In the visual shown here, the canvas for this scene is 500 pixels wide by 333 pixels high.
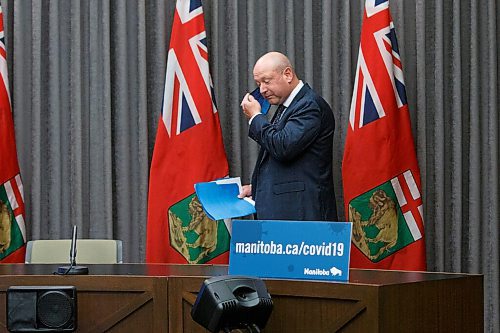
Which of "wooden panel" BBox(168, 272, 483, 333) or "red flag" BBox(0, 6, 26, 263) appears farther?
"red flag" BBox(0, 6, 26, 263)

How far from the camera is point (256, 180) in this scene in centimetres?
437

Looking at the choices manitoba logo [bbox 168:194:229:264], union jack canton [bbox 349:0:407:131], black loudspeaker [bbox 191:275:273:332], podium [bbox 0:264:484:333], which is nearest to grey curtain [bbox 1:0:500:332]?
union jack canton [bbox 349:0:407:131]

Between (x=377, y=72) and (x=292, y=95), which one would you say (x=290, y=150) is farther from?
(x=377, y=72)

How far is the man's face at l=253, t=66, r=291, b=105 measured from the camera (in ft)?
14.2

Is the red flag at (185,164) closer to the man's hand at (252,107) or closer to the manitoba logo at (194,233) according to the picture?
the manitoba logo at (194,233)

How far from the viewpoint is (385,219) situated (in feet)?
15.8

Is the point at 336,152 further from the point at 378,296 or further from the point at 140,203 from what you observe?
the point at 378,296

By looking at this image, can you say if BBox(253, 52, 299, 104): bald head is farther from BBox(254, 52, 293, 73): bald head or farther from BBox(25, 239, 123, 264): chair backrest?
BBox(25, 239, 123, 264): chair backrest

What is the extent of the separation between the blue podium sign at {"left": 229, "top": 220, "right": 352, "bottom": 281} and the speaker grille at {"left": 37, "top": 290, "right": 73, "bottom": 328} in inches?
17.8

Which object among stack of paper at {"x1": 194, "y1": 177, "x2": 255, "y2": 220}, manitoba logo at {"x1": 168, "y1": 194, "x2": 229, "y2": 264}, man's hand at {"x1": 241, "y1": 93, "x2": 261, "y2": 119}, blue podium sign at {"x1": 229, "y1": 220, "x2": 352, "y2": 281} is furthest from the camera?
manitoba logo at {"x1": 168, "y1": 194, "x2": 229, "y2": 264}

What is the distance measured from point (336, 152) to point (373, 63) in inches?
24.0

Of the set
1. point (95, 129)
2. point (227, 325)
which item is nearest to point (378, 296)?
point (227, 325)

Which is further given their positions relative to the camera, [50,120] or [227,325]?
[50,120]

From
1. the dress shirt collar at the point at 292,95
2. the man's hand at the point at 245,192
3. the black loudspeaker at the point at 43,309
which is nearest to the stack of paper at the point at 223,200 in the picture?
the man's hand at the point at 245,192
